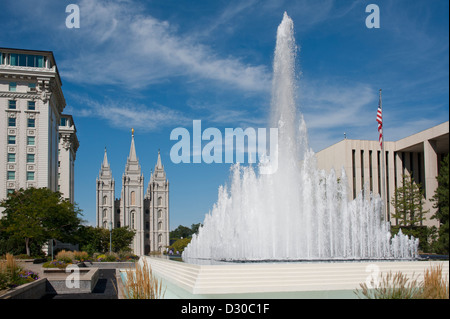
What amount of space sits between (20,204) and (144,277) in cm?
3585

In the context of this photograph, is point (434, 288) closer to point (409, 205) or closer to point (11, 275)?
point (11, 275)

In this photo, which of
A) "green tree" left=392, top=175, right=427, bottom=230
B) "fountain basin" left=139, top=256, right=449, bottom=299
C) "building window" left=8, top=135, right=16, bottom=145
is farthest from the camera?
"building window" left=8, top=135, right=16, bottom=145

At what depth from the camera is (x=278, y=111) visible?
25734 millimetres

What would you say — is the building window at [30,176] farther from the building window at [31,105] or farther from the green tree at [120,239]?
the green tree at [120,239]

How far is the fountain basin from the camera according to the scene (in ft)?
42.6

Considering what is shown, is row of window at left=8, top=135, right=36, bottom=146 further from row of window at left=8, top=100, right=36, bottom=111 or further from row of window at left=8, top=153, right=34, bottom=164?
row of window at left=8, top=100, right=36, bottom=111

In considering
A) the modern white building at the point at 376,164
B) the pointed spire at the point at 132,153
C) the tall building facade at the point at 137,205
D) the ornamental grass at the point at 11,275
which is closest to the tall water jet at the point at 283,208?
the ornamental grass at the point at 11,275

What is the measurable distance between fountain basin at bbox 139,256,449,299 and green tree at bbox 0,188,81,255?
26030mm

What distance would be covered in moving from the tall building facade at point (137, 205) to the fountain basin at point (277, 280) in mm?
110220

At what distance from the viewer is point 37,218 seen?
37938mm

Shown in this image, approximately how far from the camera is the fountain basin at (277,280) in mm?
12992

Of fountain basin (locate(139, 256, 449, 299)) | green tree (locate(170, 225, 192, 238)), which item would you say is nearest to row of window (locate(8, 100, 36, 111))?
fountain basin (locate(139, 256, 449, 299))
